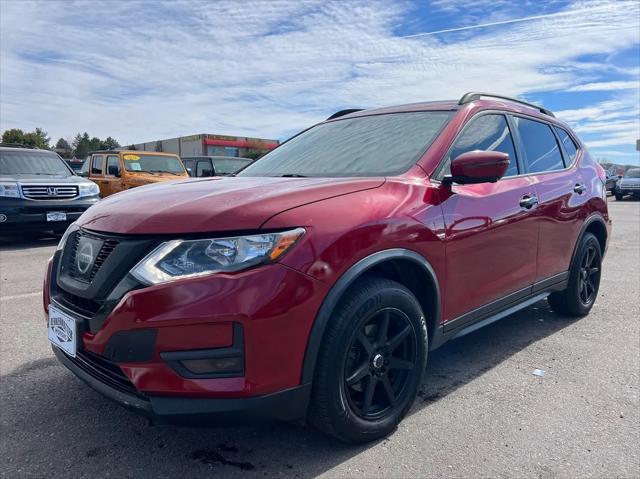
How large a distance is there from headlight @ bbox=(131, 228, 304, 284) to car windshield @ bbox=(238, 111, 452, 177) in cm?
97

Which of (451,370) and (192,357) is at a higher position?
(192,357)

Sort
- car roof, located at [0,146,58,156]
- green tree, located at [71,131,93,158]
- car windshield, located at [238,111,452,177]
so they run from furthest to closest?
green tree, located at [71,131,93,158], car roof, located at [0,146,58,156], car windshield, located at [238,111,452,177]

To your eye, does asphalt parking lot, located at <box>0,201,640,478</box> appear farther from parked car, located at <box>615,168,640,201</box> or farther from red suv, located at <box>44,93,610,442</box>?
parked car, located at <box>615,168,640,201</box>

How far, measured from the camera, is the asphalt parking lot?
2.24 m

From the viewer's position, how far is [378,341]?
2404 millimetres

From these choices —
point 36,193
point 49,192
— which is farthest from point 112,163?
point 36,193

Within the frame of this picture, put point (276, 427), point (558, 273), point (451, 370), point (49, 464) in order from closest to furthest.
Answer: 1. point (49, 464)
2. point (276, 427)
3. point (451, 370)
4. point (558, 273)

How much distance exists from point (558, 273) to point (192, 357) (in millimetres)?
3108

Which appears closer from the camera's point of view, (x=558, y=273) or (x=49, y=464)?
(x=49, y=464)

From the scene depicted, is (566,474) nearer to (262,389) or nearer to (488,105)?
(262,389)

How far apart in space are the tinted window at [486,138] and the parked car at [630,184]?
84.3 ft

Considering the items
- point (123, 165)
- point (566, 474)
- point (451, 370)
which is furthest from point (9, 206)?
point (566, 474)

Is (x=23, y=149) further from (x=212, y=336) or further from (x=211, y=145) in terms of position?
(x=211, y=145)

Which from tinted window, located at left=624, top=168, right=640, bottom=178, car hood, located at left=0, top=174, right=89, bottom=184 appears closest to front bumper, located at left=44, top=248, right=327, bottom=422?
car hood, located at left=0, top=174, right=89, bottom=184
